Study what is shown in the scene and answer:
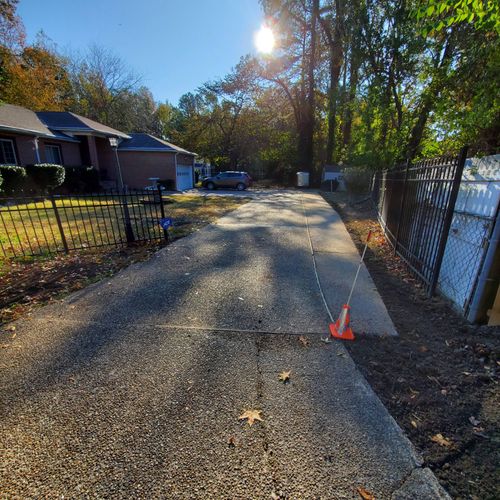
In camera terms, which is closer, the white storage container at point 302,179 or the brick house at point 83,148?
the brick house at point 83,148

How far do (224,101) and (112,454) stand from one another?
35976 millimetres

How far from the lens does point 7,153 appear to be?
14.3 m

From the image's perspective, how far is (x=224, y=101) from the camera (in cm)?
3238

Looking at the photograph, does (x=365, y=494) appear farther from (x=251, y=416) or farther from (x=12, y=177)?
(x=12, y=177)

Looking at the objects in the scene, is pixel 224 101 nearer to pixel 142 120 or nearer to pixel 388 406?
pixel 142 120

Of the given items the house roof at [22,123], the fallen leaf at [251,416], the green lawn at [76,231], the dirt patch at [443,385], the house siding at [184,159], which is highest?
the house roof at [22,123]

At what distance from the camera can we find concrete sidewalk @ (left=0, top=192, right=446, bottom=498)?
1683 millimetres

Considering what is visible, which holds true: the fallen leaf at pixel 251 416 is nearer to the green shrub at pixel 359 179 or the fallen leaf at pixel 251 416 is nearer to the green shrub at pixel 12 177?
the green shrub at pixel 359 179

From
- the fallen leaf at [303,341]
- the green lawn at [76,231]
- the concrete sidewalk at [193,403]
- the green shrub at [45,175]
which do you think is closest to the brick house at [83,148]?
the green shrub at [45,175]

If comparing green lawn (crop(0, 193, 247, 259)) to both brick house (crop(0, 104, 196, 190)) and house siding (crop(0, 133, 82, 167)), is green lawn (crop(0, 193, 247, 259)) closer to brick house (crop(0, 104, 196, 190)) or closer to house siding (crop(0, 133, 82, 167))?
house siding (crop(0, 133, 82, 167))

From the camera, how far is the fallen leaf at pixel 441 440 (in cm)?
190

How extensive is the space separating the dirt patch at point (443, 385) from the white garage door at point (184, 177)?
70.4ft

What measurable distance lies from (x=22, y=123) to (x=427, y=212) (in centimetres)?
1960

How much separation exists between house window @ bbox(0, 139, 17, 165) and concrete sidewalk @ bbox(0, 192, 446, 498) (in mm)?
15215
